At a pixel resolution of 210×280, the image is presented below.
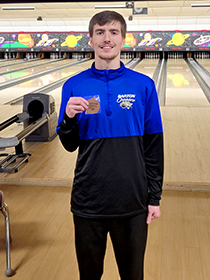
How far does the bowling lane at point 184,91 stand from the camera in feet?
Result: 19.3

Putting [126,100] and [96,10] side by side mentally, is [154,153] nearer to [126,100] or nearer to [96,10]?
[126,100]

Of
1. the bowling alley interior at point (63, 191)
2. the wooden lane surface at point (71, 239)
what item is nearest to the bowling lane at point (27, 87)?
the bowling alley interior at point (63, 191)

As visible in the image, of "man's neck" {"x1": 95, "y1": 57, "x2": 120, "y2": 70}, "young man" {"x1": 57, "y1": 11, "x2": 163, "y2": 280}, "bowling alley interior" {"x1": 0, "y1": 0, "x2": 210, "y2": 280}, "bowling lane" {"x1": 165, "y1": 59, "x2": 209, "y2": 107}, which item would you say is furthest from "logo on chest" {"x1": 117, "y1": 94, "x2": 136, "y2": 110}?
"bowling lane" {"x1": 165, "y1": 59, "x2": 209, "y2": 107}

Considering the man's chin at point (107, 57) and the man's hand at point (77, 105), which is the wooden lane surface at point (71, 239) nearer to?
the man's hand at point (77, 105)

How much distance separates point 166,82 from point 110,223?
6757 millimetres

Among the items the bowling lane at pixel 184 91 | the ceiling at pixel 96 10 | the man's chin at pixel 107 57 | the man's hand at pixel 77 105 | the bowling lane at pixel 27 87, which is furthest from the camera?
the ceiling at pixel 96 10

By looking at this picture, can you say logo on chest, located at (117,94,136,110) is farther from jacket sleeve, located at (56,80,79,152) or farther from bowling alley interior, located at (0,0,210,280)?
bowling alley interior, located at (0,0,210,280)

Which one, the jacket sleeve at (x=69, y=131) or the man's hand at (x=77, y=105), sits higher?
the man's hand at (x=77, y=105)

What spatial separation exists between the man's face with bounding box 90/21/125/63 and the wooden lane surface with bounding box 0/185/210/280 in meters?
1.15

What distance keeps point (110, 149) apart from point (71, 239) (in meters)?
1.08

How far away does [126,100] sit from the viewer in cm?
128

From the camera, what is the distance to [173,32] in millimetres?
13641

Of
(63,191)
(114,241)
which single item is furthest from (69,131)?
(63,191)

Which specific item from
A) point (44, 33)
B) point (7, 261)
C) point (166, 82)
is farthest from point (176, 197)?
point (44, 33)
